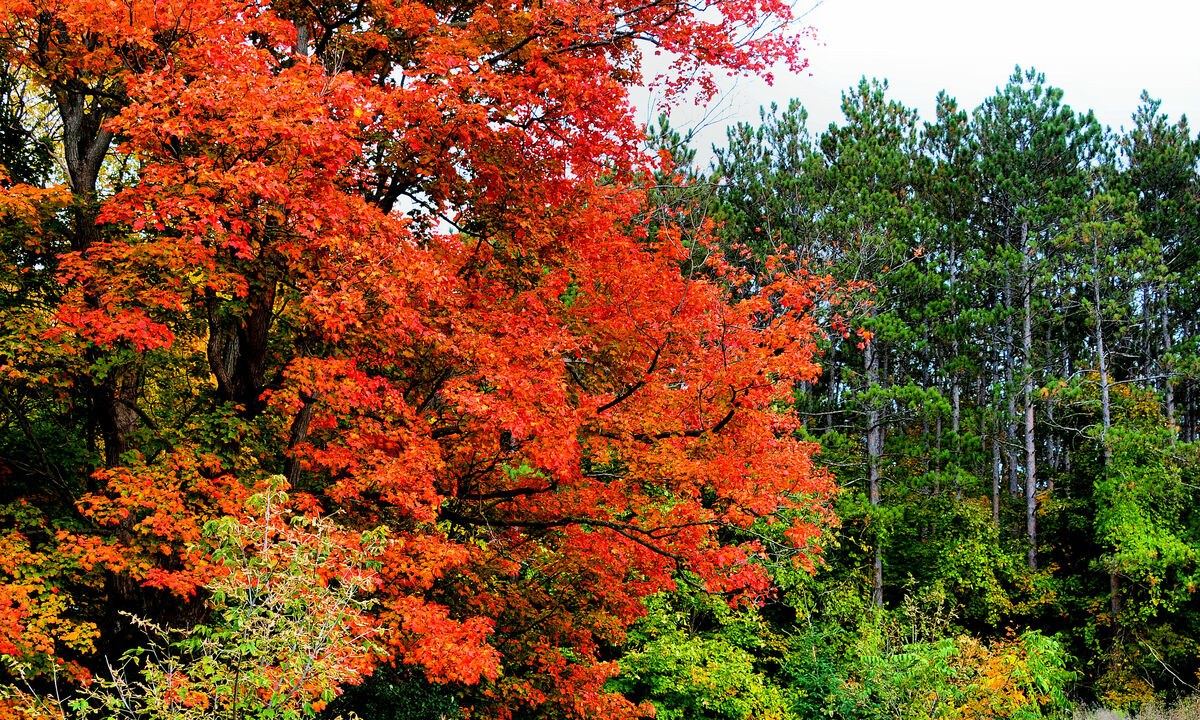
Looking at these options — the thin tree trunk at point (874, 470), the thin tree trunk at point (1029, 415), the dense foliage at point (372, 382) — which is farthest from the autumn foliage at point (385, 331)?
the thin tree trunk at point (1029, 415)

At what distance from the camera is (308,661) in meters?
4.14

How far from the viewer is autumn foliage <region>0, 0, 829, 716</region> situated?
22.4 ft

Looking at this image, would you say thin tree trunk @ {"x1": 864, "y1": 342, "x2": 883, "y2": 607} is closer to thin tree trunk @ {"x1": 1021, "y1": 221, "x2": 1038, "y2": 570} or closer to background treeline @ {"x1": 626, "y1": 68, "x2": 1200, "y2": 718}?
background treeline @ {"x1": 626, "y1": 68, "x2": 1200, "y2": 718}

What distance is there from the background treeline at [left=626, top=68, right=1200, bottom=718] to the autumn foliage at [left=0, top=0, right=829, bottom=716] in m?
6.33

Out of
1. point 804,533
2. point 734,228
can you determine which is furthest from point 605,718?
point 734,228

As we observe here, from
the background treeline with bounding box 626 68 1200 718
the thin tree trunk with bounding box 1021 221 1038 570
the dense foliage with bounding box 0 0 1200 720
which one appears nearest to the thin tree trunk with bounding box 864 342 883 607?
the background treeline with bounding box 626 68 1200 718

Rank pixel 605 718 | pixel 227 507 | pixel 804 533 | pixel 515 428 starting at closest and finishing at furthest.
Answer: pixel 227 507 < pixel 515 428 < pixel 804 533 < pixel 605 718

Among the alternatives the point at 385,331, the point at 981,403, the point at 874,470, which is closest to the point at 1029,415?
the point at 981,403

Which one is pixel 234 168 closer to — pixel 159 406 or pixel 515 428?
pixel 515 428

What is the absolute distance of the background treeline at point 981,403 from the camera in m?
18.7

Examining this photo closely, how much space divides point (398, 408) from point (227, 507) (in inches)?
68.0

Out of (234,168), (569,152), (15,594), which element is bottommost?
(15,594)

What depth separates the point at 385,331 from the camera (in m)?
8.02

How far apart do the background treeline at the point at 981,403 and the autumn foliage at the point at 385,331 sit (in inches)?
249
